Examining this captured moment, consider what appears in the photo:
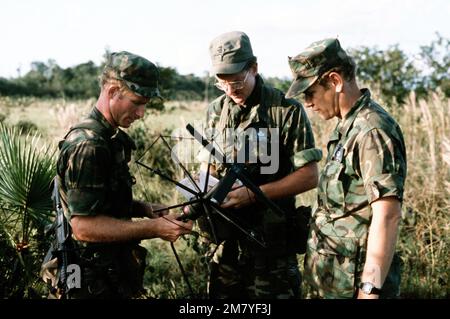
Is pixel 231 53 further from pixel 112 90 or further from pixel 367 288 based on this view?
pixel 367 288

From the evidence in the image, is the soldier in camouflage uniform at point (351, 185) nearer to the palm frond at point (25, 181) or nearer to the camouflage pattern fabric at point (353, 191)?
the camouflage pattern fabric at point (353, 191)

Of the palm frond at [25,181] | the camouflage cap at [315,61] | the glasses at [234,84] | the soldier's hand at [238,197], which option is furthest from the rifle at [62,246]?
the camouflage cap at [315,61]

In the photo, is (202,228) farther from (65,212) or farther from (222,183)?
(65,212)

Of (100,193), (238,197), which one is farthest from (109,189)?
(238,197)

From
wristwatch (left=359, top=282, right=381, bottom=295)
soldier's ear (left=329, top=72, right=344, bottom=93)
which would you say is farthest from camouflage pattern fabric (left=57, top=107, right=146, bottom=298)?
wristwatch (left=359, top=282, right=381, bottom=295)

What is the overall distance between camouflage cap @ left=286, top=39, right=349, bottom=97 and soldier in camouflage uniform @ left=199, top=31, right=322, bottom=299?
0.72 m

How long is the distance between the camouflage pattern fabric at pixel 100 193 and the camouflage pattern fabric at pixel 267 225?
0.74 m

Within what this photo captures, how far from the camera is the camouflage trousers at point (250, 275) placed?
12.0ft

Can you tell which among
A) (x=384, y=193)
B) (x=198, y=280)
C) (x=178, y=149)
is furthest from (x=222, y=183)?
(x=198, y=280)

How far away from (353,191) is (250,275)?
4.18 ft

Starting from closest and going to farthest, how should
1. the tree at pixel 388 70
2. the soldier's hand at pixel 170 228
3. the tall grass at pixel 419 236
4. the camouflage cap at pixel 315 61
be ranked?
the camouflage cap at pixel 315 61, the soldier's hand at pixel 170 228, the tall grass at pixel 419 236, the tree at pixel 388 70

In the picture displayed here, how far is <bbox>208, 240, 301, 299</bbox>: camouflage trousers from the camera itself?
367 centimetres

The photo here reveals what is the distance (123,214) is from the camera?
3074 millimetres
